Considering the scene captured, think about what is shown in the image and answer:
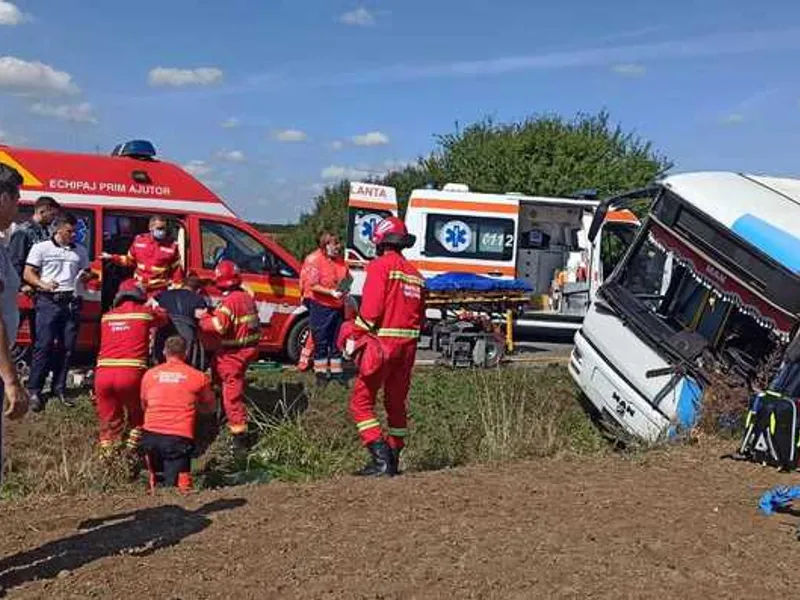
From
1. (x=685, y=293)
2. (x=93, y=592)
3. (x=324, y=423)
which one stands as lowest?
(x=324, y=423)

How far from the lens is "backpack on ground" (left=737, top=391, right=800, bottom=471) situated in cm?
658

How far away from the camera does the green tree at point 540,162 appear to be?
34.8 metres

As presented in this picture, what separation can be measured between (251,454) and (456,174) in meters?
29.7

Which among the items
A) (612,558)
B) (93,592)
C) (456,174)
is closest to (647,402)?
(612,558)

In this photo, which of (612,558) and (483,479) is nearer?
(612,558)

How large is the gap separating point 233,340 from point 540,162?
2744 cm

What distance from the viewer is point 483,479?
607 centimetres

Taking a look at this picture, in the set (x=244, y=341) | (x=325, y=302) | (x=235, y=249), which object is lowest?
(x=244, y=341)

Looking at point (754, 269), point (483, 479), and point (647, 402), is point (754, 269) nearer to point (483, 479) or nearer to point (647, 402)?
point (647, 402)

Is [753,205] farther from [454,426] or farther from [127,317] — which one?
[127,317]

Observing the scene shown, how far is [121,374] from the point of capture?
8031 millimetres

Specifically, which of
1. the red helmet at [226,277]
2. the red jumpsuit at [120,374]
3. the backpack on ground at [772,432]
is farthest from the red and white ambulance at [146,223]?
the backpack on ground at [772,432]

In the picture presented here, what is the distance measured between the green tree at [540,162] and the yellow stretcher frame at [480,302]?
19539 millimetres

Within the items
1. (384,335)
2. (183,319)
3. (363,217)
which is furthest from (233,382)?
(363,217)
